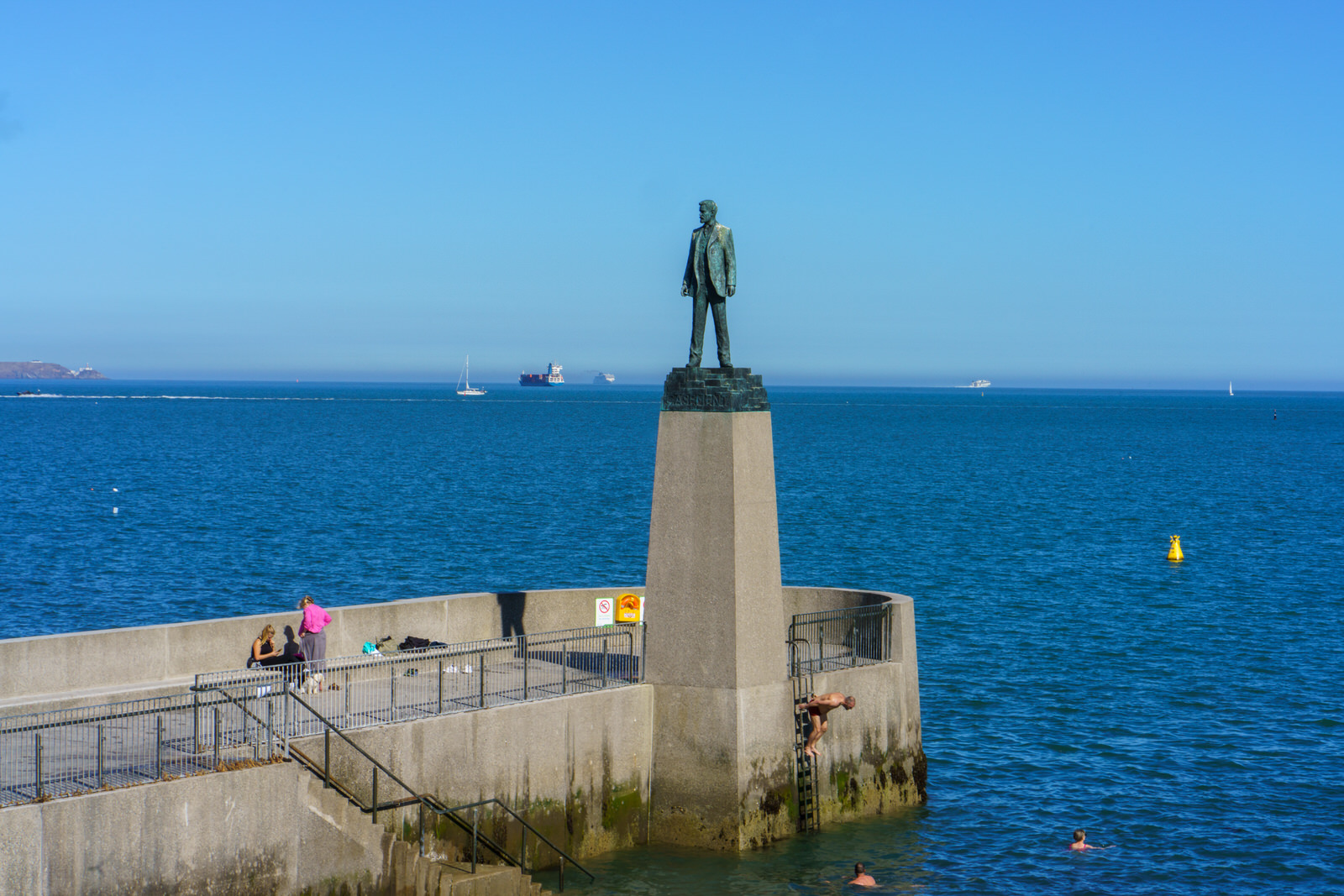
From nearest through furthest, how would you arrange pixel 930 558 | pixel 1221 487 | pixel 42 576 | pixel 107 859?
1. pixel 107 859
2. pixel 42 576
3. pixel 930 558
4. pixel 1221 487

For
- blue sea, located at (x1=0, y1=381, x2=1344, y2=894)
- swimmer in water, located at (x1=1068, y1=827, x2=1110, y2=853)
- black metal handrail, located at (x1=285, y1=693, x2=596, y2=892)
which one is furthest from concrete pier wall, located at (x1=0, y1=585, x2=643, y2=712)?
swimmer in water, located at (x1=1068, y1=827, x2=1110, y2=853)

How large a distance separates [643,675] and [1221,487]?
3104 inches

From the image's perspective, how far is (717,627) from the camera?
1983 centimetres

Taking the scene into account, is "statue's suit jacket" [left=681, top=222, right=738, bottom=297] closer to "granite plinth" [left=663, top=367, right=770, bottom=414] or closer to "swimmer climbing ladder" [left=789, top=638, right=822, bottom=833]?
"granite plinth" [left=663, top=367, right=770, bottom=414]

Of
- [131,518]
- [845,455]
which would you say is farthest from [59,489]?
[845,455]

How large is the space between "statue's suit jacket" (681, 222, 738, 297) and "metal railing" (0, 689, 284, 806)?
27.1 ft

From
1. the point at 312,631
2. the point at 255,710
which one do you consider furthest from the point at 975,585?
the point at 255,710

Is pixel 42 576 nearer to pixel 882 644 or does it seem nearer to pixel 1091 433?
pixel 882 644

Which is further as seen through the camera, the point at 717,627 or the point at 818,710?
the point at 818,710

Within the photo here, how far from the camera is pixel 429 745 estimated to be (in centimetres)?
1733

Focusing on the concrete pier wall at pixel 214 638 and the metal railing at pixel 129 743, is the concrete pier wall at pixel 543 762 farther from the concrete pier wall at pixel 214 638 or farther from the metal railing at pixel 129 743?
the concrete pier wall at pixel 214 638

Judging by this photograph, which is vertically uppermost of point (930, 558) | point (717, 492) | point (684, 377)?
point (684, 377)

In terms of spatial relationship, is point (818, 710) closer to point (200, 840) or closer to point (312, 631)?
point (312, 631)

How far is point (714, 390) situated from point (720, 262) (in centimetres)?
196
